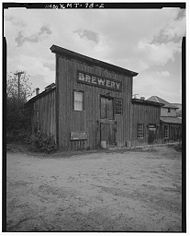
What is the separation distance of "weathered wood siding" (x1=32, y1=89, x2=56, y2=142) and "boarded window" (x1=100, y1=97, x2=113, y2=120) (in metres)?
2.51

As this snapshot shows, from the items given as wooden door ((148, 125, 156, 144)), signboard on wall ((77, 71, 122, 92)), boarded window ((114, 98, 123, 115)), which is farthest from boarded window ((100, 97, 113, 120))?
wooden door ((148, 125, 156, 144))

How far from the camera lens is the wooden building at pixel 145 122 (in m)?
10.8

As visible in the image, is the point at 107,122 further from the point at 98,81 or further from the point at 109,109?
the point at 98,81

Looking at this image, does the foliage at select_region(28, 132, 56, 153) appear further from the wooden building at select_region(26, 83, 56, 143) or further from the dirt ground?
the dirt ground

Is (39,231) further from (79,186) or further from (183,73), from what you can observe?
(183,73)

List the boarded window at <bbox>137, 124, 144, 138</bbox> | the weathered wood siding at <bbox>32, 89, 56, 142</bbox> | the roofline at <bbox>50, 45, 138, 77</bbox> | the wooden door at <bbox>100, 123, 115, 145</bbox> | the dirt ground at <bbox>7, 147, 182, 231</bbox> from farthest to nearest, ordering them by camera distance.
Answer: the boarded window at <bbox>137, 124, 144, 138</bbox>, the wooden door at <bbox>100, 123, 115, 145</bbox>, the weathered wood siding at <bbox>32, 89, 56, 142</bbox>, the roofline at <bbox>50, 45, 138, 77</bbox>, the dirt ground at <bbox>7, 147, 182, 231</bbox>

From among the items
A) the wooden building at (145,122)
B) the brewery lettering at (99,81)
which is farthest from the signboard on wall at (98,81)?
the wooden building at (145,122)

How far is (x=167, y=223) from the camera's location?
5.82 ft

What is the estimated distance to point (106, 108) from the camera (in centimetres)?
916

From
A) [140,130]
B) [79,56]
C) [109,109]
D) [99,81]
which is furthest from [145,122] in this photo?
[79,56]

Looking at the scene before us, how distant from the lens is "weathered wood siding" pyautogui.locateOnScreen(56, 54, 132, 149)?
7.41 meters

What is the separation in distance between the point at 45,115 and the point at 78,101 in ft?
5.47

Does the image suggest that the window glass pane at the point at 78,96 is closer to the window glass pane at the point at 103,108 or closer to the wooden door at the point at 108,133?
the window glass pane at the point at 103,108

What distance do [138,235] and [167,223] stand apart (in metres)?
0.39
